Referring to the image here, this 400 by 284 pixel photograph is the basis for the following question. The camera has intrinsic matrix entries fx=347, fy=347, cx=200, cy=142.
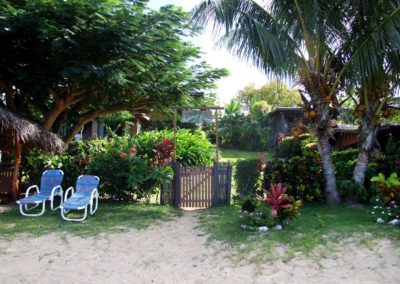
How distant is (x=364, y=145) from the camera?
8.11 m

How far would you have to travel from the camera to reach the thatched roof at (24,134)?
777 centimetres

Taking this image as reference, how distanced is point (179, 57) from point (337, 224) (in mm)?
6121

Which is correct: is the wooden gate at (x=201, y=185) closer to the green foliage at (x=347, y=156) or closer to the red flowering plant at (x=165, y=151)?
the red flowering plant at (x=165, y=151)

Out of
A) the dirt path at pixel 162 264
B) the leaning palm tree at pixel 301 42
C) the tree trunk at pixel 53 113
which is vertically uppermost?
the leaning palm tree at pixel 301 42

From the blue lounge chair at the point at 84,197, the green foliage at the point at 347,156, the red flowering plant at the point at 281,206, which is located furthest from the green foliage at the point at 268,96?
the red flowering plant at the point at 281,206

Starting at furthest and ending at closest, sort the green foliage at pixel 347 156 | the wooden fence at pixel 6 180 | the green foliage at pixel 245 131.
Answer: the green foliage at pixel 245 131
the green foliage at pixel 347 156
the wooden fence at pixel 6 180

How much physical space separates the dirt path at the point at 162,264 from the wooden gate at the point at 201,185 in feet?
9.74

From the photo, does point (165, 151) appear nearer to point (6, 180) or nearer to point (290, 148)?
point (6, 180)

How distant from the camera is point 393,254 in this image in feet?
15.5

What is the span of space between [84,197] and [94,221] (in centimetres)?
87

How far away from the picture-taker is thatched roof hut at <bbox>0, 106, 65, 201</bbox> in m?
7.83

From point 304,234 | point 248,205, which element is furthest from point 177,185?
point 304,234

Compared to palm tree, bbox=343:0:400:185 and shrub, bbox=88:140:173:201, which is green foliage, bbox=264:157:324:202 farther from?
shrub, bbox=88:140:173:201

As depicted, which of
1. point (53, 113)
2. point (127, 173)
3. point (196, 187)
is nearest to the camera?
point (127, 173)
